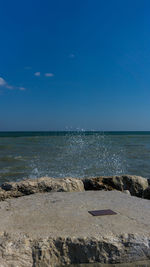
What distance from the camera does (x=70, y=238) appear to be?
8.20 ft

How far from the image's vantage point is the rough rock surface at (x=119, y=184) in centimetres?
504

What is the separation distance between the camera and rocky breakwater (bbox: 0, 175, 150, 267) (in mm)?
2463

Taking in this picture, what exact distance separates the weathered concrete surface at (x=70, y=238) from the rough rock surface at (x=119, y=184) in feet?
6.23

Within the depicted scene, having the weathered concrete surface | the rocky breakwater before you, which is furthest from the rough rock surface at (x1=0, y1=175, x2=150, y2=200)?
the weathered concrete surface

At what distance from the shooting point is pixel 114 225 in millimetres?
2787

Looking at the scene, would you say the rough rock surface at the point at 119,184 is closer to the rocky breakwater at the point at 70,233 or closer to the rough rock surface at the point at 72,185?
the rough rock surface at the point at 72,185

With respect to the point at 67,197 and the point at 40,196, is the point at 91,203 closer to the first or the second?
the point at 67,197

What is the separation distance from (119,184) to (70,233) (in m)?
2.71

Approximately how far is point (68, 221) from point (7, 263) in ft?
2.59

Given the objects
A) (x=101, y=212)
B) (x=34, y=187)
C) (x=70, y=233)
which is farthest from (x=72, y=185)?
(x=70, y=233)

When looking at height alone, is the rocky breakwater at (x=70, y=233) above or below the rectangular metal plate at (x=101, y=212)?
below

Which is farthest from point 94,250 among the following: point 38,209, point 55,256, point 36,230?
point 38,209

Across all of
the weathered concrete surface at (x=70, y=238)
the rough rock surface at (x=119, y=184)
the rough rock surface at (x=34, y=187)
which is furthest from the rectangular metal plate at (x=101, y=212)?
the rough rock surface at (x=119, y=184)

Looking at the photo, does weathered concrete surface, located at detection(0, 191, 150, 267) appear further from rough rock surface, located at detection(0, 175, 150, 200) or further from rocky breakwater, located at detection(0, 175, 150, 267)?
rough rock surface, located at detection(0, 175, 150, 200)
